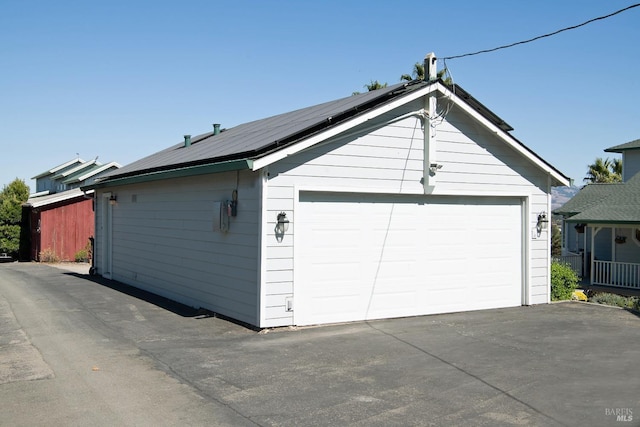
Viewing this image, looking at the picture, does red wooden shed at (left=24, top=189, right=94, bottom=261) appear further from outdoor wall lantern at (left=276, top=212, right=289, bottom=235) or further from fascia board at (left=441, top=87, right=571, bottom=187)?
fascia board at (left=441, top=87, right=571, bottom=187)

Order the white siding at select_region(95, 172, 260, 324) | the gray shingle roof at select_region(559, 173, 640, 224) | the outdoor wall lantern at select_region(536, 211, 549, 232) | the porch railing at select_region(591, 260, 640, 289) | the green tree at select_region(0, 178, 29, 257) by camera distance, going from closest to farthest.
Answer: the white siding at select_region(95, 172, 260, 324), the outdoor wall lantern at select_region(536, 211, 549, 232), the gray shingle roof at select_region(559, 173, 640, 224), the porch railing at select_region(591, 260, 640, 289), the green tree at select_region(0, 178, 29, 257)

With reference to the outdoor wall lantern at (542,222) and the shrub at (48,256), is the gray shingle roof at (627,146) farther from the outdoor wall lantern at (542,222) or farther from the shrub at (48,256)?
the shrub at (48,256)

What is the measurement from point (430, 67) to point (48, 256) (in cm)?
2166

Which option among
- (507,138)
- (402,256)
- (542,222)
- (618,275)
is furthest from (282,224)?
(618,275)

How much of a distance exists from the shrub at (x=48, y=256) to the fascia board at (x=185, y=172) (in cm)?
1223

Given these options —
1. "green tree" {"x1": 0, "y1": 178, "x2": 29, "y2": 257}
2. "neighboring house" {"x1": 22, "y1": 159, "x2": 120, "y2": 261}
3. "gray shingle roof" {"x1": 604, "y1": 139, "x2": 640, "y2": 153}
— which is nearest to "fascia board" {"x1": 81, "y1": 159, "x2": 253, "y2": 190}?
"neighboring house" {"x1": 22, "y1": 159, "x2": 120, "y2": 261}

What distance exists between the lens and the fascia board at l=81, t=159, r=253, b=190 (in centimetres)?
966

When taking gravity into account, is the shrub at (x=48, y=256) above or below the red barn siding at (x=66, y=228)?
below

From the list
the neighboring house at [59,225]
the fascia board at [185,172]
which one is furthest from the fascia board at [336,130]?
the neighboring house at [59,225]

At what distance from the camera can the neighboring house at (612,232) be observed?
19703mm

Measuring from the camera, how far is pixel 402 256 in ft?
36.8

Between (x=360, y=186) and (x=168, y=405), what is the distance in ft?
18.7

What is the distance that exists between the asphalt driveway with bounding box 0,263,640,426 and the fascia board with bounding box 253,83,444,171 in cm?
274

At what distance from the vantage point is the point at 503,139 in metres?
12.1
